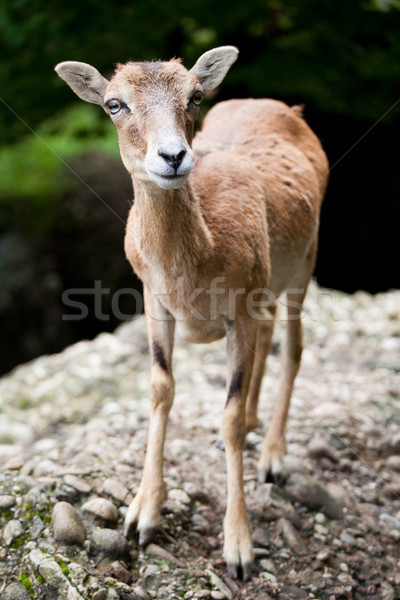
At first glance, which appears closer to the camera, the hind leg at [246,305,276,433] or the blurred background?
the hind leg at [246,305,276,433]

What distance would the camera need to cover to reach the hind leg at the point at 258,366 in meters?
5.79

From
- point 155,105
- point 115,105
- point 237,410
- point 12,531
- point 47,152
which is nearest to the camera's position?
point 155,105

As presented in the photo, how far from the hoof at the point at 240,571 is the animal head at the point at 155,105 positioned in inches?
98.5

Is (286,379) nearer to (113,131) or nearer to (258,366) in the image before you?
(258,366)

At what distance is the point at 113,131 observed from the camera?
49.0 feet

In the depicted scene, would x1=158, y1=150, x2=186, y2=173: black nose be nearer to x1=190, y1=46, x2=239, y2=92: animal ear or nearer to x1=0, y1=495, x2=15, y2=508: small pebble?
x1=190, y1=46, x2=239, y2=92: animal ear

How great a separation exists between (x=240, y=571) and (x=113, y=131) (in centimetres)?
1220

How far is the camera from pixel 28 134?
A: 33.2 ft

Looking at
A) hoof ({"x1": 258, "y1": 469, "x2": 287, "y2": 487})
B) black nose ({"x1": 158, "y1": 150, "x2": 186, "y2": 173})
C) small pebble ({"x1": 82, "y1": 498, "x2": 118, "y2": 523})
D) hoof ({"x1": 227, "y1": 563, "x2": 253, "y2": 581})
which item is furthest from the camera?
hoof ({"x1": 258, "y1": 469, "x2": 287, "y2": 487})

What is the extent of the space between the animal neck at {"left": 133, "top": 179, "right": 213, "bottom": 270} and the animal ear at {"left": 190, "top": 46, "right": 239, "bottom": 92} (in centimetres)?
71

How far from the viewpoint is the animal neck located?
4.16 metres

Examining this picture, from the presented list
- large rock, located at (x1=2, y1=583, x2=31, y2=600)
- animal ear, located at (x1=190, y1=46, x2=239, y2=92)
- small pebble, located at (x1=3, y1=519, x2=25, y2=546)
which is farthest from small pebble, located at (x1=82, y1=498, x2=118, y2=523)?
animal ear, located at (x1=190, y1=46, x2=239, y2=92)

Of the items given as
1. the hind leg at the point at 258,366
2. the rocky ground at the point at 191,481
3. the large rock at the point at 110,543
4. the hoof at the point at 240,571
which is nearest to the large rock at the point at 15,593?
the rocky ground at the point at 191,481

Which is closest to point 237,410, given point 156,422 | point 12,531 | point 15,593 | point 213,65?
point 156,422
